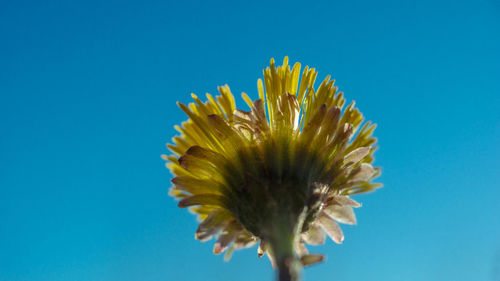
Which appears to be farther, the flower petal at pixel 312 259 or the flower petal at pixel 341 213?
the flower petal at pixel 341 213

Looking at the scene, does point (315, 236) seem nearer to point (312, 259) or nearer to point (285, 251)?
point (285, 251)

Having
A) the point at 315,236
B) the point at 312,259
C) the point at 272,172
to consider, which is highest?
the point at 272,172

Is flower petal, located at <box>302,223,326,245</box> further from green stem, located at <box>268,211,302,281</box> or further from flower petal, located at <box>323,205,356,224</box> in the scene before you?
green stem, located at <box>268,211,302,281</box>

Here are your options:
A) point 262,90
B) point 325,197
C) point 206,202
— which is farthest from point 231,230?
point 262,90

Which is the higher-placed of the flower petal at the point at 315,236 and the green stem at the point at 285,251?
the flower petal at the point at 315,236

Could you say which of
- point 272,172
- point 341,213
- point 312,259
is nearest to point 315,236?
point 341,213

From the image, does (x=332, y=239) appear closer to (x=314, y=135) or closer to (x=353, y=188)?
(x=353, y=188)

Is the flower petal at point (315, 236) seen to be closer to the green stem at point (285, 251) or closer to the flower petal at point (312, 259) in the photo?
the green stem at point (285, 251)

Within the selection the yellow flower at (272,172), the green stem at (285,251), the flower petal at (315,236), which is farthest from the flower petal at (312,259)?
the flower petal at (315,236)

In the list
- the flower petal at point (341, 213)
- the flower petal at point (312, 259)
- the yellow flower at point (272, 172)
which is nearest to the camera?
the flower petal at point (312, 259)
